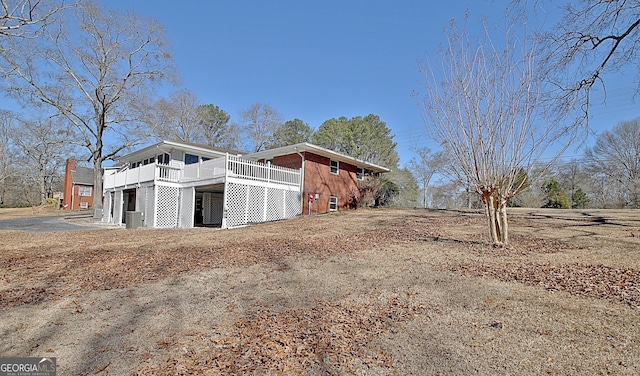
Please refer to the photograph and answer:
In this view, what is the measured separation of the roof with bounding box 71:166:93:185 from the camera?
39562mm

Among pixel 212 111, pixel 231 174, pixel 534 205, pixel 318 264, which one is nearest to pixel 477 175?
pixel 318 264

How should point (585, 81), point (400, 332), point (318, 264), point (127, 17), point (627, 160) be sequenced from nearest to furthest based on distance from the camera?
point (400, 332) < point (318, 264) < point (585, 81) < point (127, 17) < point (627, 160)

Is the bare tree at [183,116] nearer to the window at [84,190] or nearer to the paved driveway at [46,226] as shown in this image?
the paved driveway at [46,226]

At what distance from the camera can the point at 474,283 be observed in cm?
452

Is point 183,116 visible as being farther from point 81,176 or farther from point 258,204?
point 258,204

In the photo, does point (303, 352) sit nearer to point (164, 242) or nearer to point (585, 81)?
point (164, 242)

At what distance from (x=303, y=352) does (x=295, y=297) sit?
1503 millimetres

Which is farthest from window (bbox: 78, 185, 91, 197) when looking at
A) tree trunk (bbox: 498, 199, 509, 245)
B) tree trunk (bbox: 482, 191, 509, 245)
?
tree trunk (bbox: 498, 199, 509, 245)

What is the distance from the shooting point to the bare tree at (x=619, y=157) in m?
26.5

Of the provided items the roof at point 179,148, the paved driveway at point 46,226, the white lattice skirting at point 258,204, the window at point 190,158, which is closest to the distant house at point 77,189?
the paved driveway at point 46,226

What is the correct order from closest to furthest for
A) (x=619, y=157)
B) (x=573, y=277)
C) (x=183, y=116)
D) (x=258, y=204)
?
(x=573, y=277), (x=258, y=204), (x=619, y=157), (x=183, y=116)

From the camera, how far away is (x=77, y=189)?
4041 cm

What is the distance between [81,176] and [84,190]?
1939mm

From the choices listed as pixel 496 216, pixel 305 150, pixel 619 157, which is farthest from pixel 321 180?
pixel 619 157
